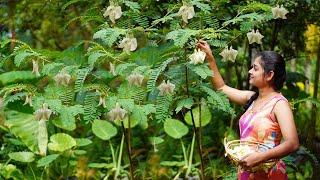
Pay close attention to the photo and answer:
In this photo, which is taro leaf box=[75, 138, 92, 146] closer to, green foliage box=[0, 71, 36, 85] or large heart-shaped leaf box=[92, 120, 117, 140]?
large heart-shaped leaf box=[92, 120, 117, 140]

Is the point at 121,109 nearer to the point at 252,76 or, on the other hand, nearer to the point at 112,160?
the point at 252,76

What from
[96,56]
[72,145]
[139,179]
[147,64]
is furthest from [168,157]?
[96,56]

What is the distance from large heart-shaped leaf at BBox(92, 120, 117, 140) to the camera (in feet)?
18.1

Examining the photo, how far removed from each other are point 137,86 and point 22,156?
7.48 feet

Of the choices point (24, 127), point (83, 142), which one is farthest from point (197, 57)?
point (24, 127)

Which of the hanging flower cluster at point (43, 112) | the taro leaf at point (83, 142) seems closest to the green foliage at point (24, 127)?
the taro leaf at point (83, 142)

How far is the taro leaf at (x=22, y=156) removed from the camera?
5582 millimetres

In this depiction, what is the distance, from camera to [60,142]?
223 inches

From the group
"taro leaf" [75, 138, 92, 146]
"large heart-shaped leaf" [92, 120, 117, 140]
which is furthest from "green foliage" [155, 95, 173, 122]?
"taro leaf" [75, 138, 92, 146]

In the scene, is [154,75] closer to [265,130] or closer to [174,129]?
[265,130]

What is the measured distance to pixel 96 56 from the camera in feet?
11.6

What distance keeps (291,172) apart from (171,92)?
2325 mm

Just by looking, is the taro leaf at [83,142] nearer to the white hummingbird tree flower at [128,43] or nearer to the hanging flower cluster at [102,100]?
the hanging flower cluster at [102,100]

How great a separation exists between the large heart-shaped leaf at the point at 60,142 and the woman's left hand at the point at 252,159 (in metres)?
2.73
